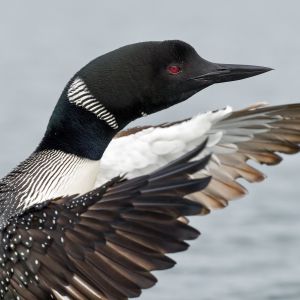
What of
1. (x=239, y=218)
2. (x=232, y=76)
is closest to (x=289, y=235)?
(x=239, y=218)

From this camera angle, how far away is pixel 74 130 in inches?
382

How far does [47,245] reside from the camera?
28.1ft

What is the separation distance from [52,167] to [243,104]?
7060 mm

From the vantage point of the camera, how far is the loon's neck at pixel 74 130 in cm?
970

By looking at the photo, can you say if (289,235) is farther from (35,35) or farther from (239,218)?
(35,35)

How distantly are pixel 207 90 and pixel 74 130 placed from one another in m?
7.40

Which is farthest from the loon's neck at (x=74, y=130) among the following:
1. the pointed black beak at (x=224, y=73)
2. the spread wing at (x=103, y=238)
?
the spread wing at (x=103, y=238)

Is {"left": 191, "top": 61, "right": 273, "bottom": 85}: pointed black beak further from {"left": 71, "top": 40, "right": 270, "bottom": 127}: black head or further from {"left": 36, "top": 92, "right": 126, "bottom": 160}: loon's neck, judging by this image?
{"left": 36, "top": 92, "right": 126, "bottom": 160}: loon's neck

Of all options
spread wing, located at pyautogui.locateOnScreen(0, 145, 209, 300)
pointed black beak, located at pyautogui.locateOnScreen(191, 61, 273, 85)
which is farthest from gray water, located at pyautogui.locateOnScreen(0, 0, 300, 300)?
spread wing, located at pyautogui.locateOnScreen(0, 145, 209, 300)

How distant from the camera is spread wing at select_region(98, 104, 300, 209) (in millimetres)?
10172

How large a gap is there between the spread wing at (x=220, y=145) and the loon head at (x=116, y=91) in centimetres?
38

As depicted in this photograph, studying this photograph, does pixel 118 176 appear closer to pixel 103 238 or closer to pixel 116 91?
pixel 103 238

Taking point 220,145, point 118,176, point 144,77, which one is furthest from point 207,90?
point 118,176

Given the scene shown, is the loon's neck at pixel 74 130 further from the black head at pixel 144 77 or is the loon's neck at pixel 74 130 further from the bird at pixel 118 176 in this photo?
the black head at pixel 144 77
